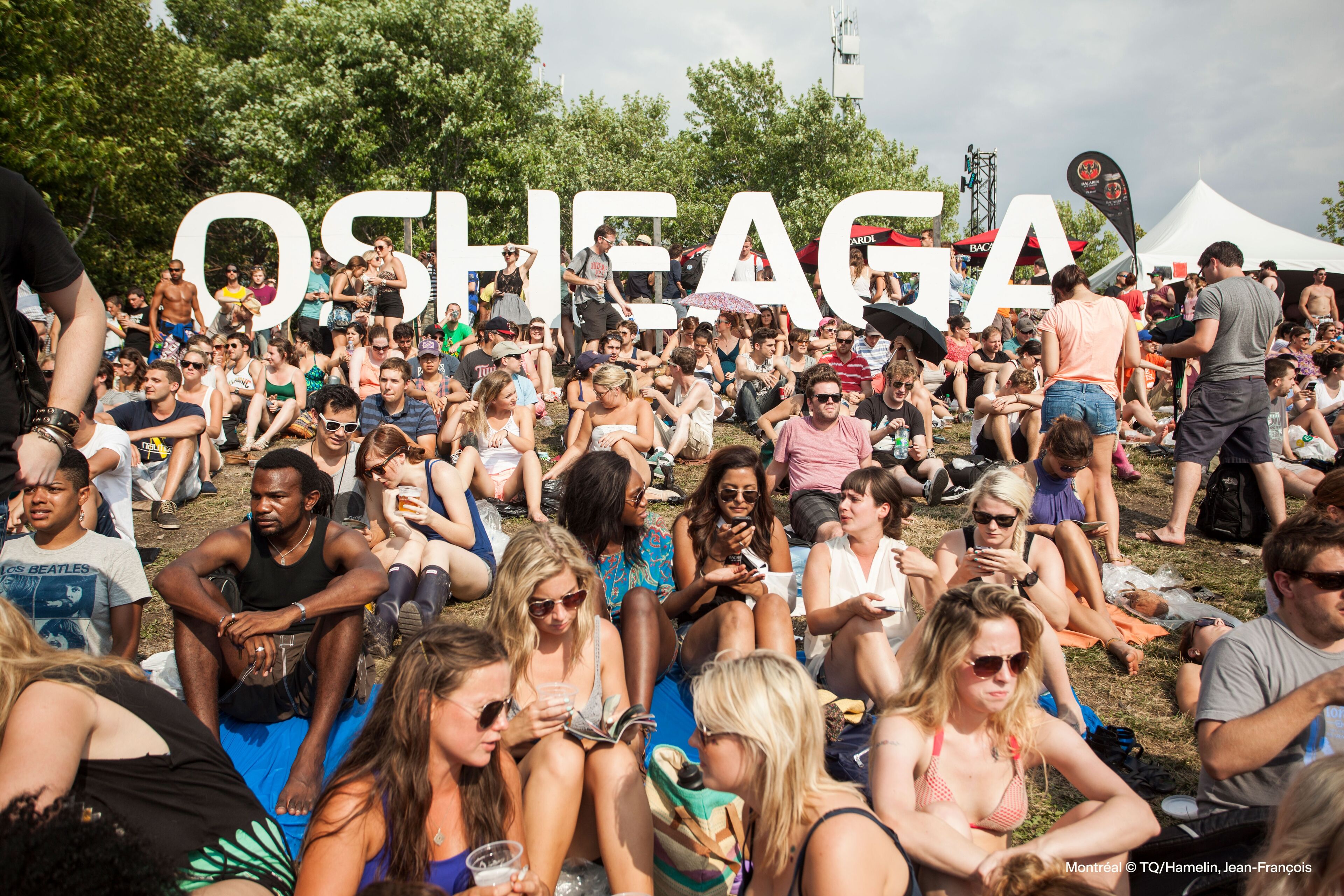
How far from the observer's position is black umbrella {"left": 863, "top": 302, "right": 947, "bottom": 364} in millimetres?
9844

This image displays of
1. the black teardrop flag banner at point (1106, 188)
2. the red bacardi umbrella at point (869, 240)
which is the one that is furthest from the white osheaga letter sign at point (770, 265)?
the red bacardi umbrella at point (869, 240)

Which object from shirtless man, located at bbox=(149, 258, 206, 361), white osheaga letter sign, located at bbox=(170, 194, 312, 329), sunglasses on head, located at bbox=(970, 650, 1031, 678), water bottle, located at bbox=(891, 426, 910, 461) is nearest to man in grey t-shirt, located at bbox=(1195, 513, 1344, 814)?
sunglasses on head, located at bbox=(970, 650, 1031, 678)

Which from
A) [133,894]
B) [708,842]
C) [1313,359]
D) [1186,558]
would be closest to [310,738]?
[708,842]

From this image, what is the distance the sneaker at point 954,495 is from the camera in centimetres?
785

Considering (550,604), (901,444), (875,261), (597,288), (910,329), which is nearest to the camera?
(550,604)

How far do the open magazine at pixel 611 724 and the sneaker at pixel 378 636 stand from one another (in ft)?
6.12

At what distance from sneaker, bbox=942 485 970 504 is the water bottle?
1.57 ft

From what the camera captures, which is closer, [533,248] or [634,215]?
[533,248]

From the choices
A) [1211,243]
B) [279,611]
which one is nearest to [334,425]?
[279,611]

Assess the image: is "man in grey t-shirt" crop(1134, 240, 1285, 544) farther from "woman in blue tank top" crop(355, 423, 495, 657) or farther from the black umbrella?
"woman in blue tank top" crop(355, 423, 495, 657)

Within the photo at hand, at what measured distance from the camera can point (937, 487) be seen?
7.63 meters

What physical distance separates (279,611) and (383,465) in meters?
1.77

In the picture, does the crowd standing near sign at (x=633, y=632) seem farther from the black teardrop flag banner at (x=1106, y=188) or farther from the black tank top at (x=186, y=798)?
the black teardrop flag banner at (x=1106, y=188)

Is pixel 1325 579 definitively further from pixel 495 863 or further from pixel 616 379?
pixel 616 379
